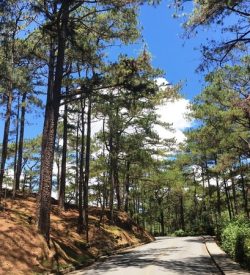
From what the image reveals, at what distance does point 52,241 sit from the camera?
623 inches

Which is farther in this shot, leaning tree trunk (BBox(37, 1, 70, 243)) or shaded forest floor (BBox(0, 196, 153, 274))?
leaning tree trunk (BBox(37, 1, 70, 243))

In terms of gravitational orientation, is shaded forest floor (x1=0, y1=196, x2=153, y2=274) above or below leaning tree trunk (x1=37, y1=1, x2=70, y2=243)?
below

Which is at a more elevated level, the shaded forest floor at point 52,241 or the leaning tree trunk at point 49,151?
the leaning tree trunk at point 49,151

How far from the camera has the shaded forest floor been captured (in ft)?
42.3

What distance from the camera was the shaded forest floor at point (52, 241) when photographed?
12906 mm

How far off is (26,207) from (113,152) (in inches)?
408

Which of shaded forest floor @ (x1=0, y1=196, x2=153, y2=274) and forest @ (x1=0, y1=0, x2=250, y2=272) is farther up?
forest @ (x1=0, y1=0, x2=250, y2=272)

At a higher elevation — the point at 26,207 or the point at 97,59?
the point at 97,59

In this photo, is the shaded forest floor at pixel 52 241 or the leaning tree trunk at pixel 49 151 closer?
the shaded forest floor at pixel 52 241

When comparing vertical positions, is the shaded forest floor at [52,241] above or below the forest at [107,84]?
below

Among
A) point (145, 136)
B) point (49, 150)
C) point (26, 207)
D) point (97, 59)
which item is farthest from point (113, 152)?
point (49, 150)

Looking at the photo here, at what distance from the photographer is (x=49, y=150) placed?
623 inches

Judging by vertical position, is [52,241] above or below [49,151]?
below

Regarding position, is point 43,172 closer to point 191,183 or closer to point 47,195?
point 47,195
